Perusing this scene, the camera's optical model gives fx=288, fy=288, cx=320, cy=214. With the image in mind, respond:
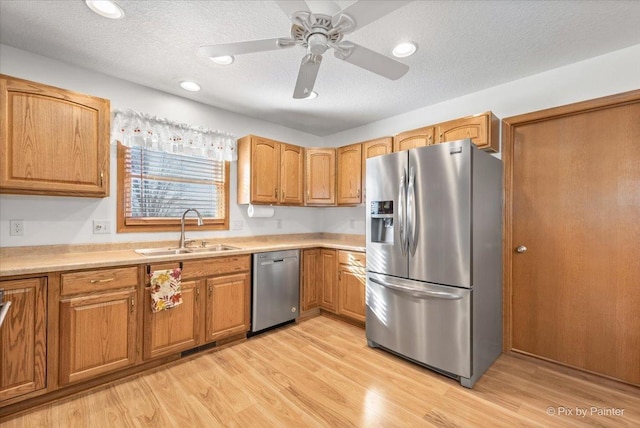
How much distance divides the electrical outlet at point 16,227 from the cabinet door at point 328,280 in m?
2.69

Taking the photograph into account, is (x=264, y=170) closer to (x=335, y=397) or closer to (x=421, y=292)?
(x=421, y=292)

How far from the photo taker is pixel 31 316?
1.81 meters

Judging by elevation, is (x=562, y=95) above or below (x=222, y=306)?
above

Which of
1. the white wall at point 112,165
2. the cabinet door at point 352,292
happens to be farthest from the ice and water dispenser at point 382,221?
the white wall at point 112,165

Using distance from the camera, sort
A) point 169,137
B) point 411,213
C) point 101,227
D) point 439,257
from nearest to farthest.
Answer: point 439,257 → point 411,213 → point 101,227 → point 169,137

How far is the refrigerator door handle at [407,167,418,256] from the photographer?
7.75 ft

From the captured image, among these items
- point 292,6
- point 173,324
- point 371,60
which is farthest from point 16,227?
point 371,60

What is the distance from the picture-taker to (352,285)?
3221mm

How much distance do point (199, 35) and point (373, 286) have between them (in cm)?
244

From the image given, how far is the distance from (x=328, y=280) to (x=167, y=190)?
6.69ft

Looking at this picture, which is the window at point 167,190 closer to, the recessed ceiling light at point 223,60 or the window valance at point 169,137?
the window valance at point 169,137

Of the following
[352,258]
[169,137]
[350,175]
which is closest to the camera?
[169,137]

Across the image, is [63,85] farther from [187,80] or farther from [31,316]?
[31,316]

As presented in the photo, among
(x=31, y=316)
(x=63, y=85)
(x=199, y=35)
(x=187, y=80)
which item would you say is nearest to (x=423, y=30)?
(x=199, y=35)
